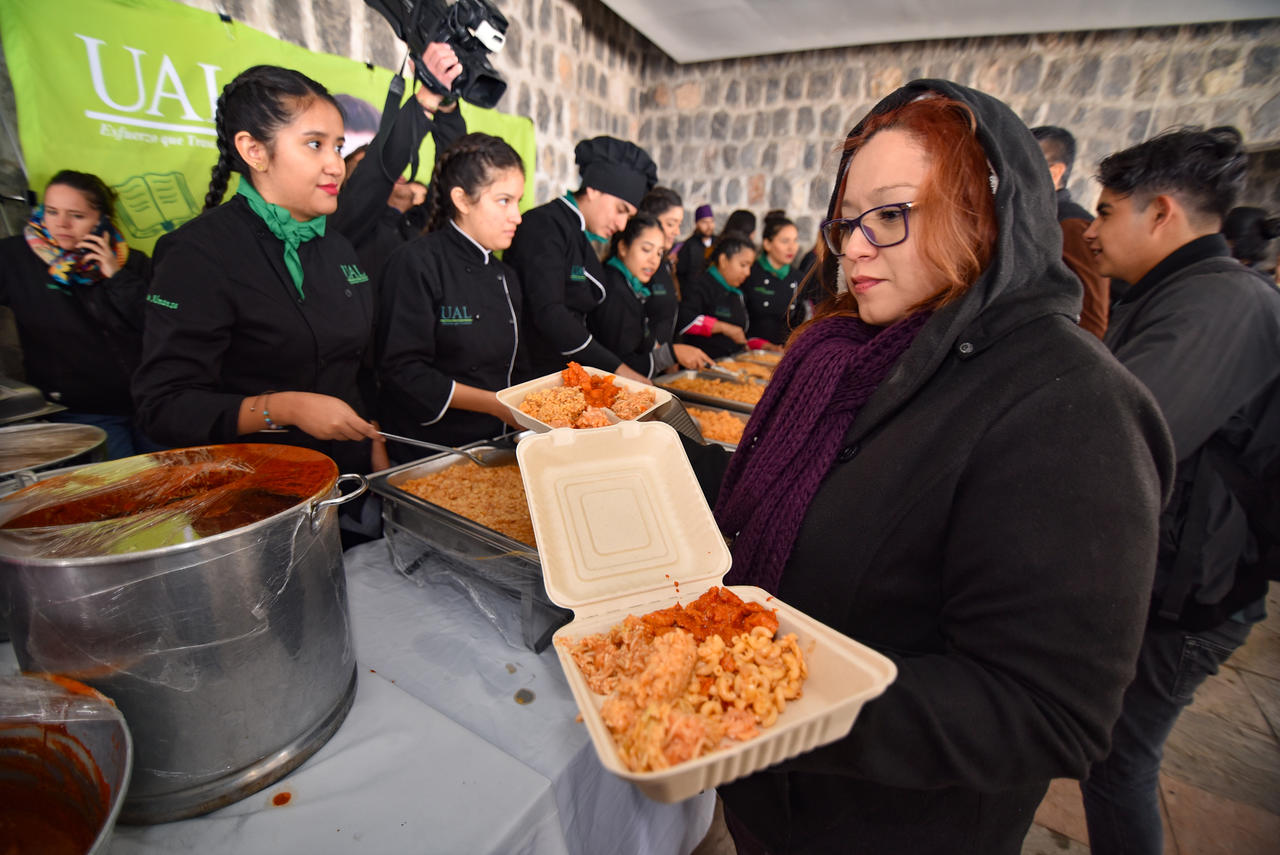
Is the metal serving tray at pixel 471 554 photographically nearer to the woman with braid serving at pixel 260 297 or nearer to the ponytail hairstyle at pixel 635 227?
the woman with braid serving at pixel 260 297

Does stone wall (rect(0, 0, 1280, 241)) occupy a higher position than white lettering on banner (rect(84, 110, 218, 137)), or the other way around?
stone wall (rect(0, 0, 1280, 241))

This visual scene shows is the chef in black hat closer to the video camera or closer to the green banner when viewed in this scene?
the video camera

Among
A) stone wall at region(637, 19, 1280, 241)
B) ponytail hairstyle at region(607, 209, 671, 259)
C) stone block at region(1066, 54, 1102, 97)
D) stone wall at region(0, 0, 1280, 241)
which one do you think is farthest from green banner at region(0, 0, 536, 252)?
stone block at region(1066, 54, 1102, 97)

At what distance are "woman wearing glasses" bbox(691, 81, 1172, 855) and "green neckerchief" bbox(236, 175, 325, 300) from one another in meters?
1.51

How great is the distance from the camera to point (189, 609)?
2.25 ft

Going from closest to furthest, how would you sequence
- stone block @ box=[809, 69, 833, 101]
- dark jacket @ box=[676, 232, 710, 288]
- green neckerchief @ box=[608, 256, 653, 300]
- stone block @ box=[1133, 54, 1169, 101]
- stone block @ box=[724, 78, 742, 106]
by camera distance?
green neckerchief @ box=[608, 256, 653, 300], stone block @ box=[1133, 54, 1169, 101], dark jacket @ box=[676, 232, 710, 288], stone block @ box=[809, 69, 833, 101], stone block @ box=[724, 78, 742, 106]

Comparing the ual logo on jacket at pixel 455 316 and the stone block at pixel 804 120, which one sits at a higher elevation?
the stone block at pixel 804 120

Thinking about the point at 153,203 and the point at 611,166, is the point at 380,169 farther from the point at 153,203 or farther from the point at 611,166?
the point at 611,166

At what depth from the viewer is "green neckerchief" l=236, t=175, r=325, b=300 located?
1.63 m

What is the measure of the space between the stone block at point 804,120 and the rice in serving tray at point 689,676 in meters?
6.44

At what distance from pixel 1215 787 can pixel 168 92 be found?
509cm

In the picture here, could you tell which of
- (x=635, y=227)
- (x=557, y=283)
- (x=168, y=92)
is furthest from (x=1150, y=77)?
→ (x=168, y=92)

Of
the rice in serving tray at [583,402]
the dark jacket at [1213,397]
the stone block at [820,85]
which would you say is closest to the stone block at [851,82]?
the stone block at [820,85]

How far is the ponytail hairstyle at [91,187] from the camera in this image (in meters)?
2.01
